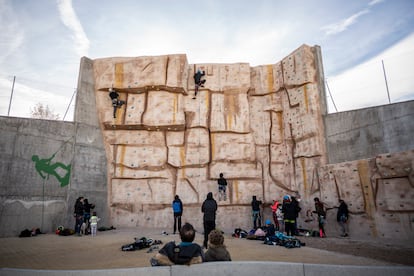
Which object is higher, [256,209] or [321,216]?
[256,209]

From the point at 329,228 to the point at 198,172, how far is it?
6810 millimetres

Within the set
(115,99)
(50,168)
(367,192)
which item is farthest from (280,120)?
(50,168)

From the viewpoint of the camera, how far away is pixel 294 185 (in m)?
14.0

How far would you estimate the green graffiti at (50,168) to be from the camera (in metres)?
11.8

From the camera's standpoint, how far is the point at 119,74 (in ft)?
48.9

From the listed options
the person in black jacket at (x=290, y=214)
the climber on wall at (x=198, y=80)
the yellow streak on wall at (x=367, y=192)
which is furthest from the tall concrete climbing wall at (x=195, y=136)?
the person in black jacket at (x=290, y=214)

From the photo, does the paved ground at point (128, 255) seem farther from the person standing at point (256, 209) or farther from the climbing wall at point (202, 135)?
the climbing wall at point (202, 135)

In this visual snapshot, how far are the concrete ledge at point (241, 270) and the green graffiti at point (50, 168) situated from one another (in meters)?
9.36

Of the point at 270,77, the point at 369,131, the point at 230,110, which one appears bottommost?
the point at 369,131

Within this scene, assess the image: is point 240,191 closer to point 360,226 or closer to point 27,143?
point 360,226

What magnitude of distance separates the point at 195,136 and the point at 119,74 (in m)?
5.45

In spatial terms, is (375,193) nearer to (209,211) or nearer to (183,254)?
(209,211)

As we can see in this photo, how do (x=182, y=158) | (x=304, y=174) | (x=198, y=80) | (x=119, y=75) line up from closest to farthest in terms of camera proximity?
(x=304, y=174)
(x=182, y=158)
(x=119, y=75)
(x=198, y=80)

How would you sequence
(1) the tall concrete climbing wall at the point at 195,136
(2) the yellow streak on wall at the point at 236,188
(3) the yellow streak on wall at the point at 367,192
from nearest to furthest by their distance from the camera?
(3) the yellow streak on wall at the point at 367,192, (1) the tall concrete climbing wall at the point at 195,136, (2) the yellow streak on wall at the point at 236,188
